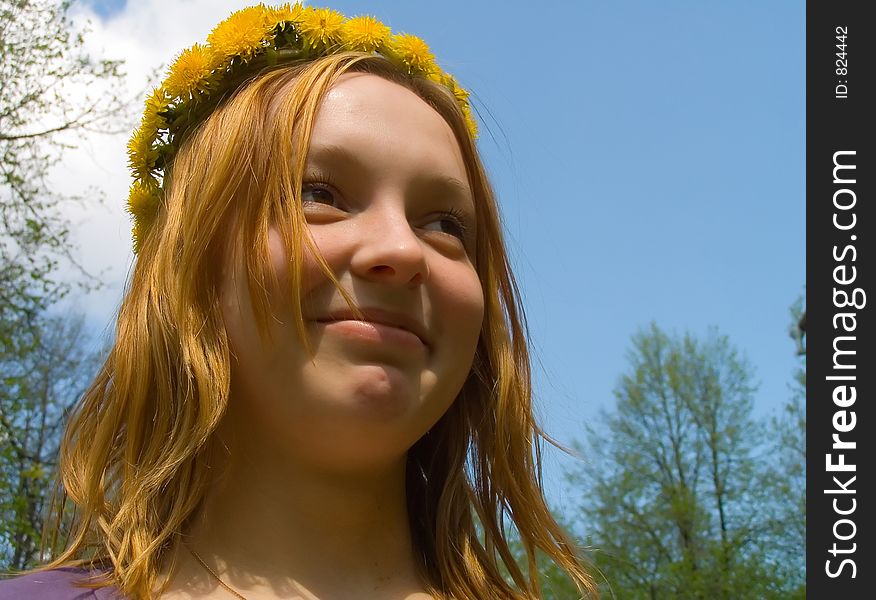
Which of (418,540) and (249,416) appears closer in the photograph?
(249,416)

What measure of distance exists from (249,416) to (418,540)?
1.42ft

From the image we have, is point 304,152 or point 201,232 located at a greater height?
point 304,152

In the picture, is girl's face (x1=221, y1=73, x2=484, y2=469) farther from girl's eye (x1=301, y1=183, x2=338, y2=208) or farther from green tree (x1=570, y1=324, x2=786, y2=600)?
green tree (x1=570, y1=324, x2=786, y2=600)

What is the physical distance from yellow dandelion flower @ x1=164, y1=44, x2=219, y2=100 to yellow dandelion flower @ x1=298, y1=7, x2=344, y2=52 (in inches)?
7.2

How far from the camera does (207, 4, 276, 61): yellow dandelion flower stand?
68.7 inches

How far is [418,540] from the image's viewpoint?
1.75m

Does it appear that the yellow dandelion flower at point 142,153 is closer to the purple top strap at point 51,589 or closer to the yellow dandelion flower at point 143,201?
the yellow dandelion flower at point 143,201

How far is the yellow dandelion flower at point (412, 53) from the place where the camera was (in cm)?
188

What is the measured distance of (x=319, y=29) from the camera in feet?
5.90

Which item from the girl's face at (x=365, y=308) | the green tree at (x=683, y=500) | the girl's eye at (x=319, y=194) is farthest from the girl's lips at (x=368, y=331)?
the green tree at (x=683, y=500)

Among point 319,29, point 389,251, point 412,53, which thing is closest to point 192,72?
point 319,29
